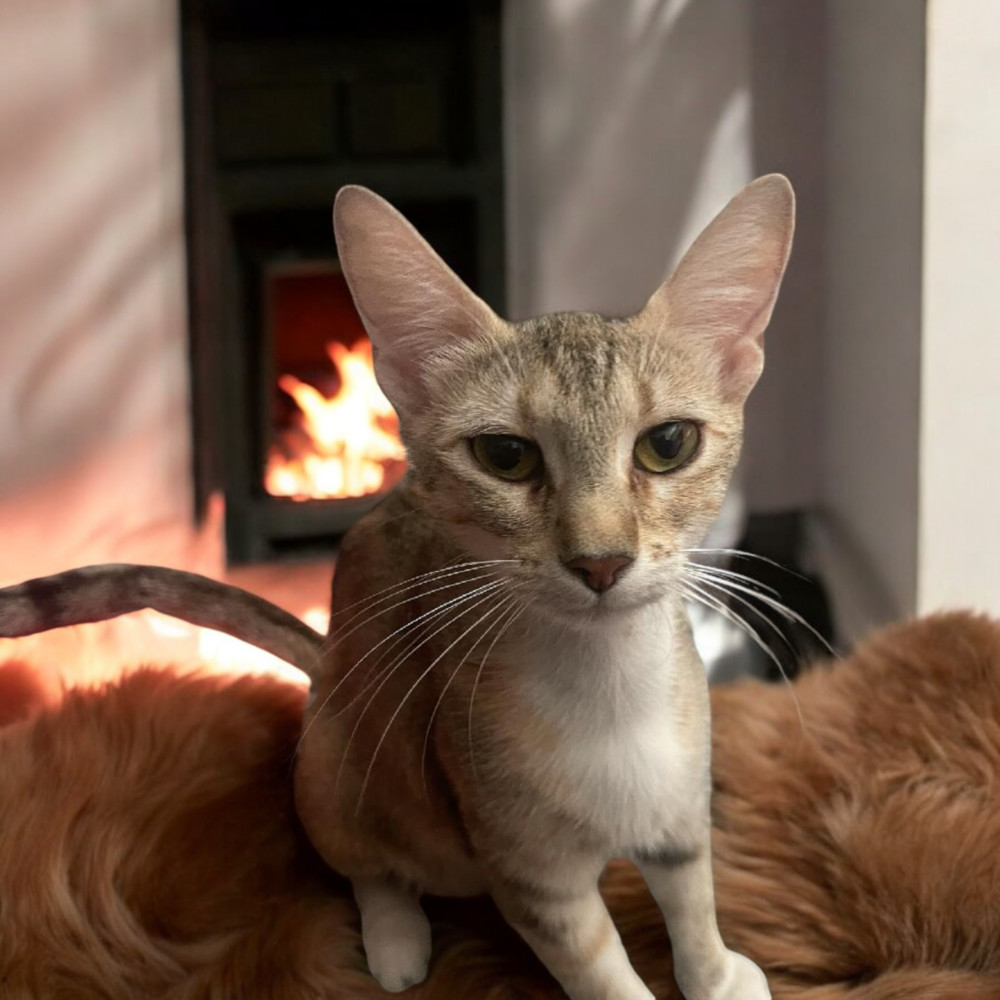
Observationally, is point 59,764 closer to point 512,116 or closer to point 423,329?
point 423,329

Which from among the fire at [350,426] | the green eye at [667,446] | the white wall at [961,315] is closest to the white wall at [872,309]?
the white wall at [961,315]

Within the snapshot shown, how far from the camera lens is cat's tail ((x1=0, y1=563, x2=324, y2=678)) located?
70 centimetres

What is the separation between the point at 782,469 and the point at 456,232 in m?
0.39

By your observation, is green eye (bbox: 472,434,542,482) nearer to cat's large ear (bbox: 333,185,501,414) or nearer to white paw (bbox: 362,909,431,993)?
cat's large ear (bbox: 333,185,501,414)

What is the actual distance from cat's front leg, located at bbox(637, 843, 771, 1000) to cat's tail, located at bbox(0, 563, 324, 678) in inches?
9.8

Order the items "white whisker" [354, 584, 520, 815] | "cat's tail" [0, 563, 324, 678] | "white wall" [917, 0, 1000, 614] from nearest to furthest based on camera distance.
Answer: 1. "white whisker" [354, 584, 520, 815]
2. "cat's tail" [0, 563, 324, 678]
3. "white wall" [917, 0, 1000, 614]

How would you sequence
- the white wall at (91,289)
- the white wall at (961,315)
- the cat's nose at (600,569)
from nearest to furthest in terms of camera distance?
the cat's nose at (600,569) < the white wall at (961,315) < the white wall at (91,289)

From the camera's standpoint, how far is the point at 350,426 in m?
1.15

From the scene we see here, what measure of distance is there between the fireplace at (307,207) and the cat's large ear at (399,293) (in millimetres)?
535

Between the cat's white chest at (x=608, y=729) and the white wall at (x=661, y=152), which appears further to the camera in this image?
the white wall at (x=661, y=152)

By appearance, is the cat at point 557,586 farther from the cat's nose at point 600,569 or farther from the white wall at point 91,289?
the white wall at point 91,289

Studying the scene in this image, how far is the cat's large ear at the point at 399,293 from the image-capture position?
51 centimetres

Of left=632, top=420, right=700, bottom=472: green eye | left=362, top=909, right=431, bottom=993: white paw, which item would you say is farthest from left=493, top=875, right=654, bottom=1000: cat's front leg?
left=632, top=420, right=700, bottom=472: green eye

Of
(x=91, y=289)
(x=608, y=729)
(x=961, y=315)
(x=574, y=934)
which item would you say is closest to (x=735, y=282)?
(x=608, y=729)
